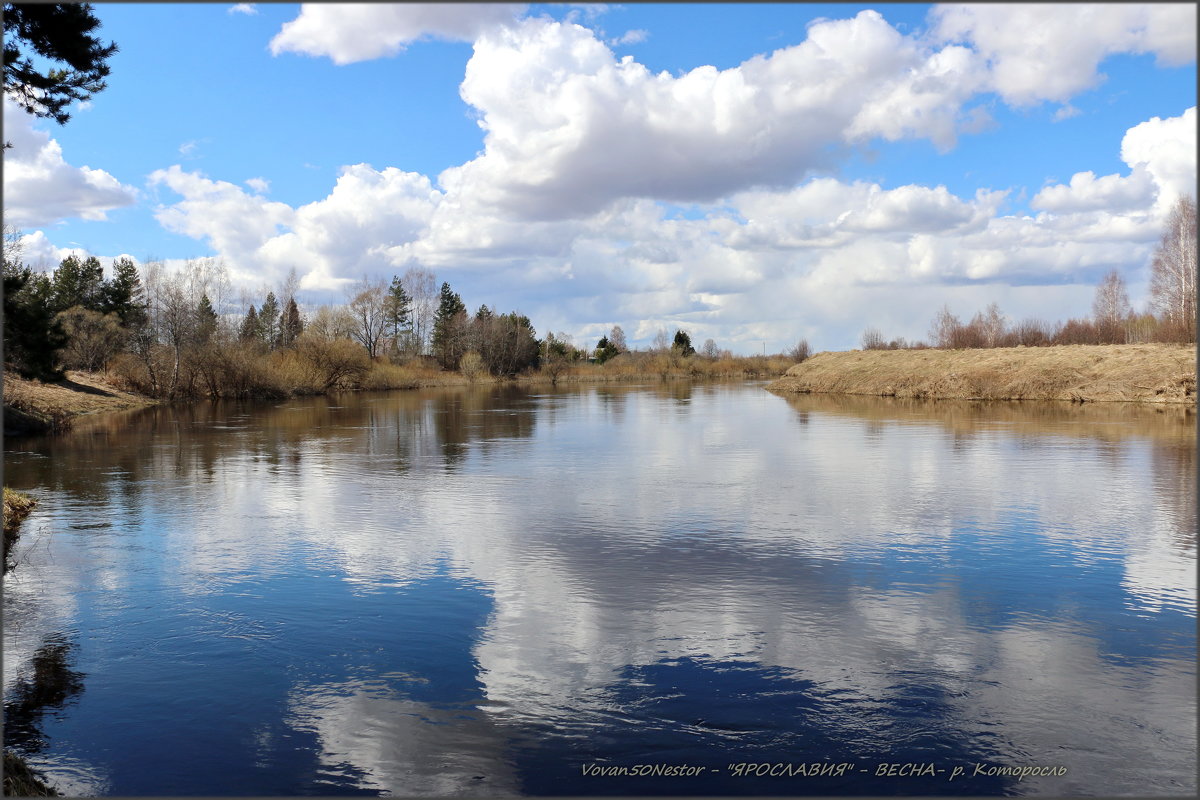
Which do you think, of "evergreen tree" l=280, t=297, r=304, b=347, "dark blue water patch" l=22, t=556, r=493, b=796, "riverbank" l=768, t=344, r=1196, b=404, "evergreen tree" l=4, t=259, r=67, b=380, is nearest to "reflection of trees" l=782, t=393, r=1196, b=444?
"riverbank" l=768, t=344, r=1196, b=404

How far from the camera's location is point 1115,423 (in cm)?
2742

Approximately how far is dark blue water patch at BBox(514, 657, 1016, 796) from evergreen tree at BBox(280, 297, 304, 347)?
6388 centimetres

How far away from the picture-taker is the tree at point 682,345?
11361 centimetres

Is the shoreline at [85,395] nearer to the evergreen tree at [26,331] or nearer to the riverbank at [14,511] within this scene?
the evergreen tree at [26,331]

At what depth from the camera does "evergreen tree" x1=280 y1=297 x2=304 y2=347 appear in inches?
2782

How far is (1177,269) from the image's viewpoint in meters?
51.4

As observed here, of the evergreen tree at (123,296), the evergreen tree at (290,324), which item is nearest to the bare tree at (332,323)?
the evergreen tree at (290,324)

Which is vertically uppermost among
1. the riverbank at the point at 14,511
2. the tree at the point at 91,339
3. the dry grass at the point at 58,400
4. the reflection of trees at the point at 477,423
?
the tree at the point at 91,339

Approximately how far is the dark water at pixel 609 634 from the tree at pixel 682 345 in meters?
97.5

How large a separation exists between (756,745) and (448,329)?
96.7 m

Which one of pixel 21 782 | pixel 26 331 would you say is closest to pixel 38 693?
pixel 21 782

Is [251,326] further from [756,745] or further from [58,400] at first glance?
[756,745]

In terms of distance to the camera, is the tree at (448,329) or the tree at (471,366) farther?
the tree at (448,329)

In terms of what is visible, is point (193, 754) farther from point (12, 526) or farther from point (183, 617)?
point (12, 526)
